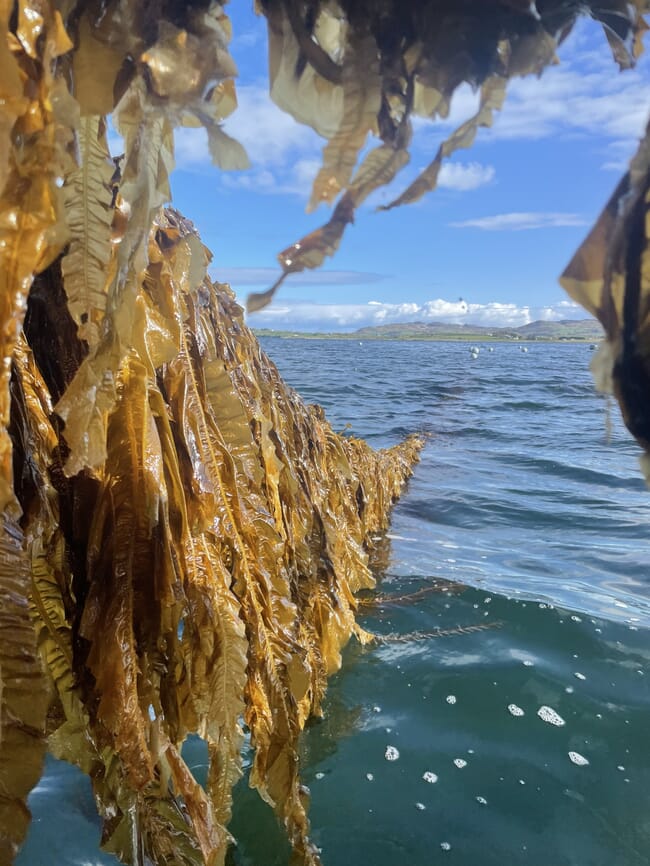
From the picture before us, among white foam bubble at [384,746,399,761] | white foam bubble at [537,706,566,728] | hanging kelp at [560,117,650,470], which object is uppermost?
hanging kelp at [560,117,650,470]

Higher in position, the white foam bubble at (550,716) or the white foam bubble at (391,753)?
the white foam bubble at (391,753)

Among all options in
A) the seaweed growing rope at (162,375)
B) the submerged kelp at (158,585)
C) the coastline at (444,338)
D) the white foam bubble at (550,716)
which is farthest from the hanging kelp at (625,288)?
the coastline at (444,338)

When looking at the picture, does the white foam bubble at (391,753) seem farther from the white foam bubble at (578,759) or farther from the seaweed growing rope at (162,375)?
the white foam bubble at (578,759)

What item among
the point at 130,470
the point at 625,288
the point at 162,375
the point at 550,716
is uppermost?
the point at 625,288

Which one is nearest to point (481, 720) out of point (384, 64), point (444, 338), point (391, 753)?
point (391, 753)

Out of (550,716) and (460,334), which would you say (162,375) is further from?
(460,334)

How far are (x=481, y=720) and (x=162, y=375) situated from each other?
2.10 meters

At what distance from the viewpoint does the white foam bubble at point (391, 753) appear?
7.73 feet

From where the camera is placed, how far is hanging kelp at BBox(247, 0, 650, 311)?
2.70 ft

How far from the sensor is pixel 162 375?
1592 mm

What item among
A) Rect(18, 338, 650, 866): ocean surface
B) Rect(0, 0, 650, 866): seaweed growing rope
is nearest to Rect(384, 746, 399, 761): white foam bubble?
Rect(18, 338, 650, 866): ocean surface

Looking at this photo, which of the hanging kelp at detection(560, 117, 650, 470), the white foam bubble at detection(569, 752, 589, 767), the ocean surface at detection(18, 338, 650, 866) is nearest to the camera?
the hanging kelp at detection(560, 117, 650, 470)

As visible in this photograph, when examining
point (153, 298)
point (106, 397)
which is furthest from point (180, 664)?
point (153, 298)

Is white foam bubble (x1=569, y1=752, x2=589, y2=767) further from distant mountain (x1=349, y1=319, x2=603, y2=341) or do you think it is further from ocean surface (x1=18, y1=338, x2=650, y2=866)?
distant mountain (x1=349, y1=319, x2=603, y2=341)
